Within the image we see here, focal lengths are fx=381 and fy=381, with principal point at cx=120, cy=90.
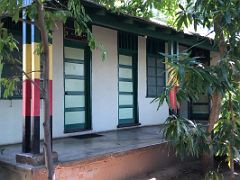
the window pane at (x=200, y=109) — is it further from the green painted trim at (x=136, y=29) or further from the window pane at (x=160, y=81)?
the green painted trim at (x=136, y=29)

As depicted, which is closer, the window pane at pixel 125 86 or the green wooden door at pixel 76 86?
the green wooden door at pixel 76 86

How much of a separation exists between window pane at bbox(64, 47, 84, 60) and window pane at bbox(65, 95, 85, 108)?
3.04ft

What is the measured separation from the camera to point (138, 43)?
11086 millimetres

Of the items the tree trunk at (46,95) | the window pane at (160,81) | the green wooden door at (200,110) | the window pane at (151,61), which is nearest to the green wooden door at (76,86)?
the window pane at (151,61)

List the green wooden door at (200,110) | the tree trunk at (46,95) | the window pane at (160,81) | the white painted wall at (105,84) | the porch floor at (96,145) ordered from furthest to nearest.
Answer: the green wooden door at (200,110), the window pane at (160,81), the white painted wall at (105,84), the porch floor at (96,145), the tree trunk at (46,95)

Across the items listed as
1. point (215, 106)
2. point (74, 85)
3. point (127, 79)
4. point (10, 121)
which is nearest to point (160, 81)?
point (127, 79)

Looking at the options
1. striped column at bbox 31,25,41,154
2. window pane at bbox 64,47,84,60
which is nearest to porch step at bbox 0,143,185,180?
striped column at bbox 31,25,41,154

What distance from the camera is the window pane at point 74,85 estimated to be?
8.84 meters

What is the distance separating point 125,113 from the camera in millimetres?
10656

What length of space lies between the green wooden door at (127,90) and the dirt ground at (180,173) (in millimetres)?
2717

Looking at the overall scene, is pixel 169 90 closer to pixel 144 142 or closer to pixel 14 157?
pixel 14 157

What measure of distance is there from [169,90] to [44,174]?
2.55 m

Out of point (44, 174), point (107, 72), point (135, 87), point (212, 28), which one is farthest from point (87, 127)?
point (212, 28)

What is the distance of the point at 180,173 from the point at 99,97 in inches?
117
